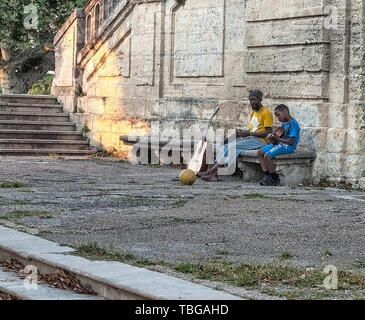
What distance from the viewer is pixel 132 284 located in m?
6.68

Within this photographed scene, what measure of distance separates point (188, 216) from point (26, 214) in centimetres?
157

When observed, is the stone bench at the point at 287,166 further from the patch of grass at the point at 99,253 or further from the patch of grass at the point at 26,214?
the patch of grass at the point at 99,253

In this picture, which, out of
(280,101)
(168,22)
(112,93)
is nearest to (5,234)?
(280,101)

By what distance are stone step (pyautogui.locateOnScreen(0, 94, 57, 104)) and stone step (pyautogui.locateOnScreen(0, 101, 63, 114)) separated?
227mm

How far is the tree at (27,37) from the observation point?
2527cm

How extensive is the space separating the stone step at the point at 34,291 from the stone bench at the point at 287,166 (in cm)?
795

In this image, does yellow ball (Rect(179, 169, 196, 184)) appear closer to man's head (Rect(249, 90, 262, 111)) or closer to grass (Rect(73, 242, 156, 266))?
man's head (Rect(249, 90, 262, 111))

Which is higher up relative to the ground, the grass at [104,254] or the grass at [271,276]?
the grass at [104,254]

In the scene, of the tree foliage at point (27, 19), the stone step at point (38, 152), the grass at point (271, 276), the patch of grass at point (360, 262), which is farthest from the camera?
the tree foliage at point (27, 19)

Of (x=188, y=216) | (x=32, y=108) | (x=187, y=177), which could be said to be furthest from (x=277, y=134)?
(x=32, y=108)

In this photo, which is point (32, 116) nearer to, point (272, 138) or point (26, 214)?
point (272, 138)

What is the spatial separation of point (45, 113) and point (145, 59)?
11.0ft

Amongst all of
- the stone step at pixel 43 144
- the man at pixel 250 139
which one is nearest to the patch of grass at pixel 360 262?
the man at pixel 250 139
